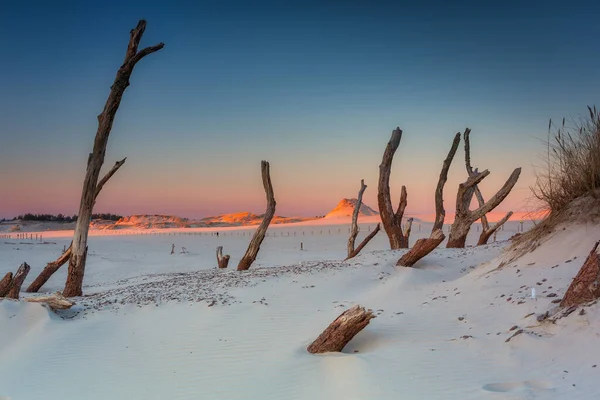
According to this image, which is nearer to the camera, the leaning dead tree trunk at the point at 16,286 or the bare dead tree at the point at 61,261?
the leaning dead tree trunk at the point at 16,286

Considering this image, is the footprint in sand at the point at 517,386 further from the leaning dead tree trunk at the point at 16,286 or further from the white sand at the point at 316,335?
the leaning dead tree trunk at the point at 16,286

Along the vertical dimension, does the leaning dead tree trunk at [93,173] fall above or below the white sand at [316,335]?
above

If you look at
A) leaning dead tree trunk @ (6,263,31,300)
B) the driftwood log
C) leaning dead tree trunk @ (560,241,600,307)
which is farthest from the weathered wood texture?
leaning dead tree trunk @ (560,241,600,307)

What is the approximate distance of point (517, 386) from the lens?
16.1 feet

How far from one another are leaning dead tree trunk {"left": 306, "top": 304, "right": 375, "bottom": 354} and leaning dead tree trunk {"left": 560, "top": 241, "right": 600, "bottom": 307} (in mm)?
2435

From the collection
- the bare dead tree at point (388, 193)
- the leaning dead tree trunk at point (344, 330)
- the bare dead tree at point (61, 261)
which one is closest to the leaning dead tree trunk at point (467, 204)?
the bare dead tree at point (388, 193)

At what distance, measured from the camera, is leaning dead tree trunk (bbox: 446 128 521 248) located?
1479 centimetres

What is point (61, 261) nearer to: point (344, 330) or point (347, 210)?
point (344, 330)

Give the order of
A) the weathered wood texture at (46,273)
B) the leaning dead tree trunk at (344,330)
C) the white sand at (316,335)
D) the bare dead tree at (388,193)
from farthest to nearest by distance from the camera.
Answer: the bare dead tree at (388,193) < the weathered wood texture at (46,273) < the leaning dead tree trunk at (344,330) < the white sand at (316,335)

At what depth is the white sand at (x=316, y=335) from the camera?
214 inches

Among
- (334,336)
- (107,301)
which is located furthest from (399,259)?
(107,301)

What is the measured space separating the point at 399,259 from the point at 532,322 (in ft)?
18.9

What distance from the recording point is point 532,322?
20.9 ft

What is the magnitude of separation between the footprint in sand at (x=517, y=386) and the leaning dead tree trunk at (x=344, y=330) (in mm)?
2008
